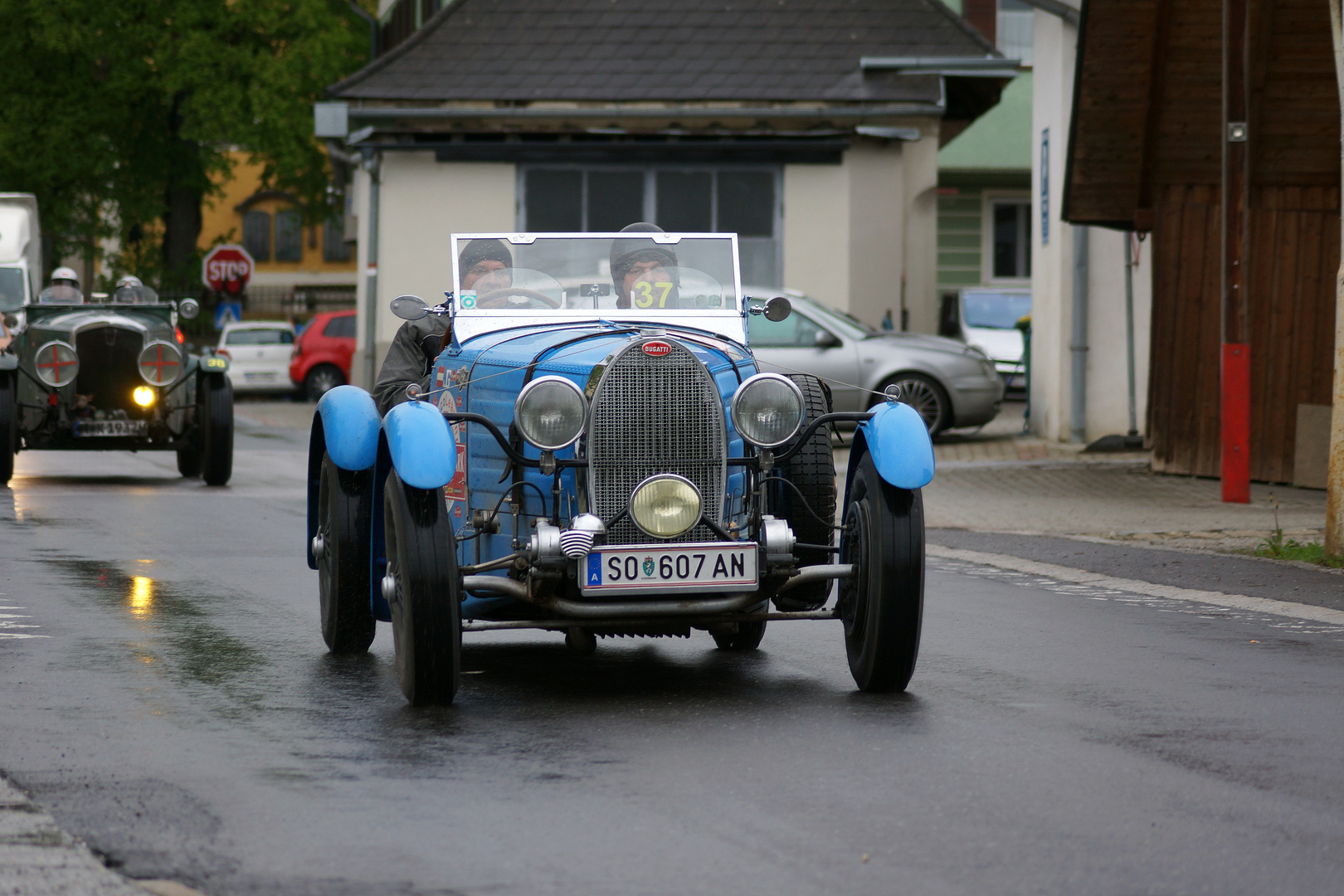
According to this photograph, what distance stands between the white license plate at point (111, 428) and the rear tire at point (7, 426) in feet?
2.04

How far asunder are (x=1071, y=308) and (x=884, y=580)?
612 inches

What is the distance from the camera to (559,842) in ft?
15.6

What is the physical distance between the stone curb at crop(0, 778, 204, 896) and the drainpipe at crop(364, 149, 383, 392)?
23.2m

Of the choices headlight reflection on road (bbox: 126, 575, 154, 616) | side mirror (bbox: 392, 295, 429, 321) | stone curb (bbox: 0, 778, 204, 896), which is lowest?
headlight reflection on road (bbox: 126, 575, 154, 616)

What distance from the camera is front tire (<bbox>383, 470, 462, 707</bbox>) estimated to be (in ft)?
20.6

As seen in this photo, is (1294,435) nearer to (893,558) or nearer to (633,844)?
(893,558)

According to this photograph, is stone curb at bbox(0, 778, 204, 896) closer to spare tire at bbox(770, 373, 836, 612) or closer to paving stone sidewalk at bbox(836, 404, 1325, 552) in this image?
spare tire at bbox(770, 373, 836, 612)

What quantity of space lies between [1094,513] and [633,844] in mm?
10275

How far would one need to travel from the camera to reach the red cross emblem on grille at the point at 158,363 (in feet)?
56.2

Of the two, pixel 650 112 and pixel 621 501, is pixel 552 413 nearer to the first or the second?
pixel 621 501

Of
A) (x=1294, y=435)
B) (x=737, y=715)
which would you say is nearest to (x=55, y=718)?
(x=737, y=715)

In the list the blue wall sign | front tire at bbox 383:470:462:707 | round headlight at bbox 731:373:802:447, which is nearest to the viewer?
front tire at bbox 383:470:462:707

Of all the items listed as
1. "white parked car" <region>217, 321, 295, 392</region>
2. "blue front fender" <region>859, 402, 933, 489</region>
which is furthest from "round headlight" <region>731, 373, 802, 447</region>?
"white parked car" <region>217, 321, 295, 392</region>

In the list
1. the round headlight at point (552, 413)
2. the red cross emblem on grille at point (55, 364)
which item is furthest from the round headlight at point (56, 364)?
the round headlight at point (552, 413)
